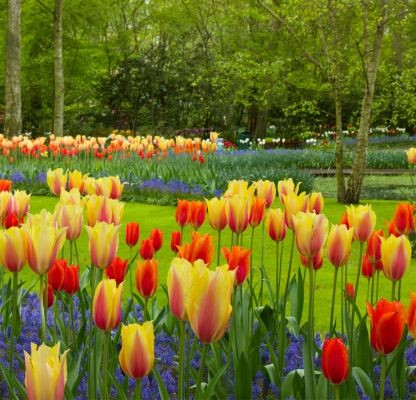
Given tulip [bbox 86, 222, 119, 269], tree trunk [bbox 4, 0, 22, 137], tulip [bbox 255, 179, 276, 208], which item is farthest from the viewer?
tree trunk [bbox 4, 0, 22, 137]

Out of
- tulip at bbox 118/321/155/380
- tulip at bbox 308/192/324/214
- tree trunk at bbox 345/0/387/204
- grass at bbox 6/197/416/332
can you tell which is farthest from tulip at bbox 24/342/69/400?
tree trunk at bbox 345/0/387/204

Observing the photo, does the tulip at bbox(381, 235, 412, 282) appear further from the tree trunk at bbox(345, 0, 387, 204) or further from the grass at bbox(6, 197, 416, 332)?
the tree trunk at bbox(345, 0, 387, 204)

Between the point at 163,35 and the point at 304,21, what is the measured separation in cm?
2242

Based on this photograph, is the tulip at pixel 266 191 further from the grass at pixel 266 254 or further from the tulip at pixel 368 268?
the tulip at pixel 368 268

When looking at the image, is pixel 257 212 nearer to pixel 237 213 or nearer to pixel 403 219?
pixel 237 213

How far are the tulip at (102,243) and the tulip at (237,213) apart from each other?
2.15 ft

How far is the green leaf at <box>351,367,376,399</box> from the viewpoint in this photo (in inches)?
96.1

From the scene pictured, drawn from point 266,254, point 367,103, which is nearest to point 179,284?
point 266,254

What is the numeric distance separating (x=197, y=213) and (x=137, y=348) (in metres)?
1.41

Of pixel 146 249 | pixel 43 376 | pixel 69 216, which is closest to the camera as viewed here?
pixel 43 376

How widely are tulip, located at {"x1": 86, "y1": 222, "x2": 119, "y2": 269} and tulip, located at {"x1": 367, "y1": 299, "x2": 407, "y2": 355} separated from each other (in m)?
0.83

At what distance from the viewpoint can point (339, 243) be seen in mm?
2322

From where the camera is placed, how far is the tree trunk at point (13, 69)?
56.2 feet

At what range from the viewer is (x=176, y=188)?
1072 centimetres
